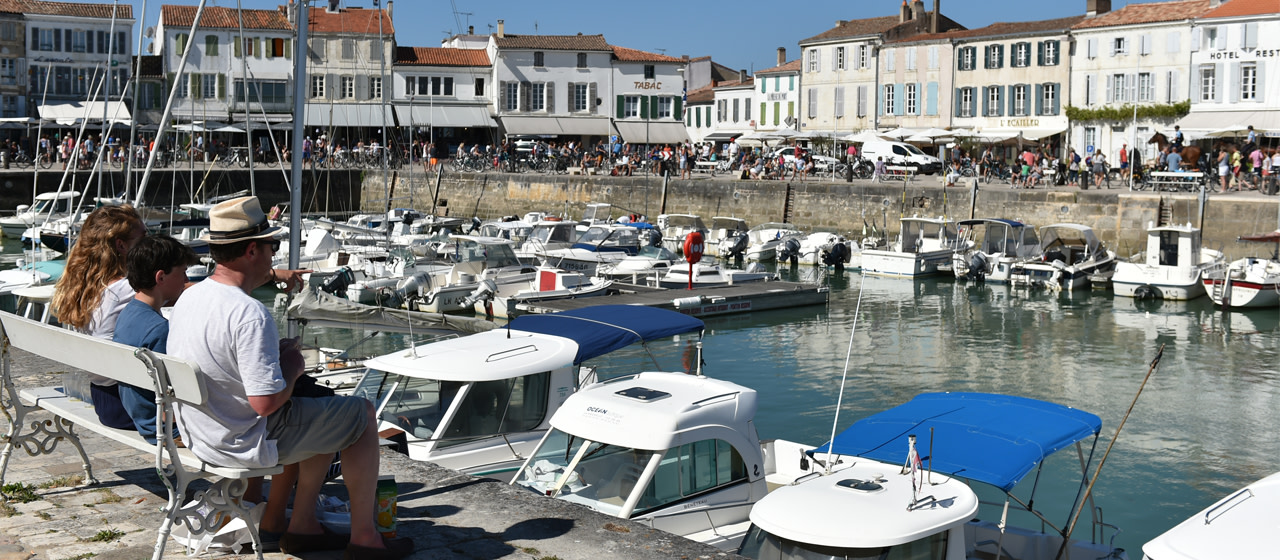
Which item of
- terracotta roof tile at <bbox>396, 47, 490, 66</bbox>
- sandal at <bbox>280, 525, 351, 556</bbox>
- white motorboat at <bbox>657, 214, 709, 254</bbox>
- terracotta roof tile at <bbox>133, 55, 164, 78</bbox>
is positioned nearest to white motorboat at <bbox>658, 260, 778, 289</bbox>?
white motorboat at <bbox>657, 214, 709, 254</bbox>

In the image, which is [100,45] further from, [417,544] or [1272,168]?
[417,544]

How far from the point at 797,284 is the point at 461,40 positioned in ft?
155

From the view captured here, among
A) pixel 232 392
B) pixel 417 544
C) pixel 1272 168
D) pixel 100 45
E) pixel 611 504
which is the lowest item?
pixel 611 504

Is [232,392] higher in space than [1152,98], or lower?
lower

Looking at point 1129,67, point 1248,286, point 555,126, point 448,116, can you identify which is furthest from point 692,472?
point 555,126

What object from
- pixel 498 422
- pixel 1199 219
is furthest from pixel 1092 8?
pixel 498 422

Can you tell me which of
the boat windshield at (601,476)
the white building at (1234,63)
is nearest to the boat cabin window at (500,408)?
the boat windshield at (601,476)

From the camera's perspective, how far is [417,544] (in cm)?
527

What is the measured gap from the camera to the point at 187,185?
48.6m

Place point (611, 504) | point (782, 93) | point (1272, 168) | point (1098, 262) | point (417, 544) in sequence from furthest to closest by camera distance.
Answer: point (782, 93) < point (1272, 168) < point (1098, 262) < point (611, 504) < point (417, 544)

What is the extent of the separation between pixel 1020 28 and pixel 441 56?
3082cm

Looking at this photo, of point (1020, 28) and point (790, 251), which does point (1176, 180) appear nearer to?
point (790, 251)

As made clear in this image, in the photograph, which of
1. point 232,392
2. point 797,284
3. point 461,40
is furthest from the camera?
point 461,40

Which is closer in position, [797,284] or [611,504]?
[611,504]
